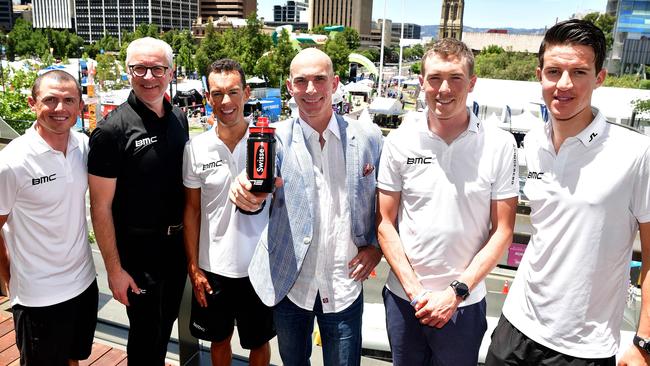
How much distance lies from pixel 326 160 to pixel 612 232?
131 cm

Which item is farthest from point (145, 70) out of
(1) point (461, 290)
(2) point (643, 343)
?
(2) point (643, 343)

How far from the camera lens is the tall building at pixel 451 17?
98312 mm

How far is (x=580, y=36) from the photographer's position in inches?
79.0

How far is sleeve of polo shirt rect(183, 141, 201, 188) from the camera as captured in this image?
2852 millimetres

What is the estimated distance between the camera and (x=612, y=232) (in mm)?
1980

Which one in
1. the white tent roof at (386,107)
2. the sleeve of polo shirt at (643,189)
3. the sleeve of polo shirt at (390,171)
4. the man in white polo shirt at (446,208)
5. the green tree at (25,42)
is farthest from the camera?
the green tree at (25,42)

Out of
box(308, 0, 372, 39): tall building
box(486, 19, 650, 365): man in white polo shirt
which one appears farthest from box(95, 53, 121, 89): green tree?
box(308, 0, 372, 39): tall building

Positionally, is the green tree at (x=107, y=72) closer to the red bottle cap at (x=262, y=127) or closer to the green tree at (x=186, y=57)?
the green tree at (x=186, y=57)

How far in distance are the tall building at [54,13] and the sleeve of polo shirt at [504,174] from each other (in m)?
157

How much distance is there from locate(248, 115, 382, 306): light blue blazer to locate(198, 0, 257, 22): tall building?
132 metres

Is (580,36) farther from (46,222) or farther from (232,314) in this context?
(46,222)

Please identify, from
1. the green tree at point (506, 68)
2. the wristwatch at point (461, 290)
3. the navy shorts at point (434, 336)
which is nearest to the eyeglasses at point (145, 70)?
the navy shorts at point (434, 336)

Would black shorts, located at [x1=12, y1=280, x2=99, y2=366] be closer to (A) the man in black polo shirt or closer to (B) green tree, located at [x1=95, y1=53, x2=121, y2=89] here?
(A) the man in black polo shirt

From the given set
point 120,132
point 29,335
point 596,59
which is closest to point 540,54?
point 596,59
